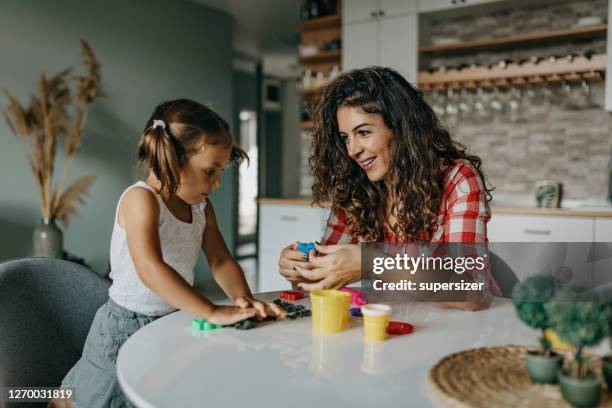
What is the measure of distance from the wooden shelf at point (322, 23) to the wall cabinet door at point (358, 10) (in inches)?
5.1

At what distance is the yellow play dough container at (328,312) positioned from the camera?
1012mm

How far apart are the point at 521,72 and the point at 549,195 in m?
0.81

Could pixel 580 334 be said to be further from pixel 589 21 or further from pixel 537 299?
pixel 589 21

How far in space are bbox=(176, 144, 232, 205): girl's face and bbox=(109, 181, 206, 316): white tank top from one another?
0.19 ft

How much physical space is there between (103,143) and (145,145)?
316 centimetres

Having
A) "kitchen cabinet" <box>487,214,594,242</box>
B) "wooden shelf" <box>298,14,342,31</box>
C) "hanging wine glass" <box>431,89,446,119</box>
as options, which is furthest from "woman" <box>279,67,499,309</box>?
"wooden shelf" <box>298,14,342,31</box>

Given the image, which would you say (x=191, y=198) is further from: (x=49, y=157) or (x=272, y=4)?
(x=272, y=4)

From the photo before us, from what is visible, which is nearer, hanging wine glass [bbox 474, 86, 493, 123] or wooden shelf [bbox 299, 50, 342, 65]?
hanging wine glass [bbox 474, 86, 493, 123]

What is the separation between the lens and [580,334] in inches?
24.2

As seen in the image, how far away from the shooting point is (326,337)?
39.0 inches

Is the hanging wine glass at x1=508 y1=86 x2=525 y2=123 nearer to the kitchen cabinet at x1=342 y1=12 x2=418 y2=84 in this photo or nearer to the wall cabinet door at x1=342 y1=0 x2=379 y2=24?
the kitchen cabinet at x1=342 y1=12 x2=418 y2=84

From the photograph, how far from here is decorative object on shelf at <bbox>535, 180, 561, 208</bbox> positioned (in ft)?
10.6

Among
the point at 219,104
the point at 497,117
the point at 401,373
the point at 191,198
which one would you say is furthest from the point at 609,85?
the point at 219,104

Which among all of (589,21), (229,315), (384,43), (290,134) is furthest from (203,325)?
(290,134)
